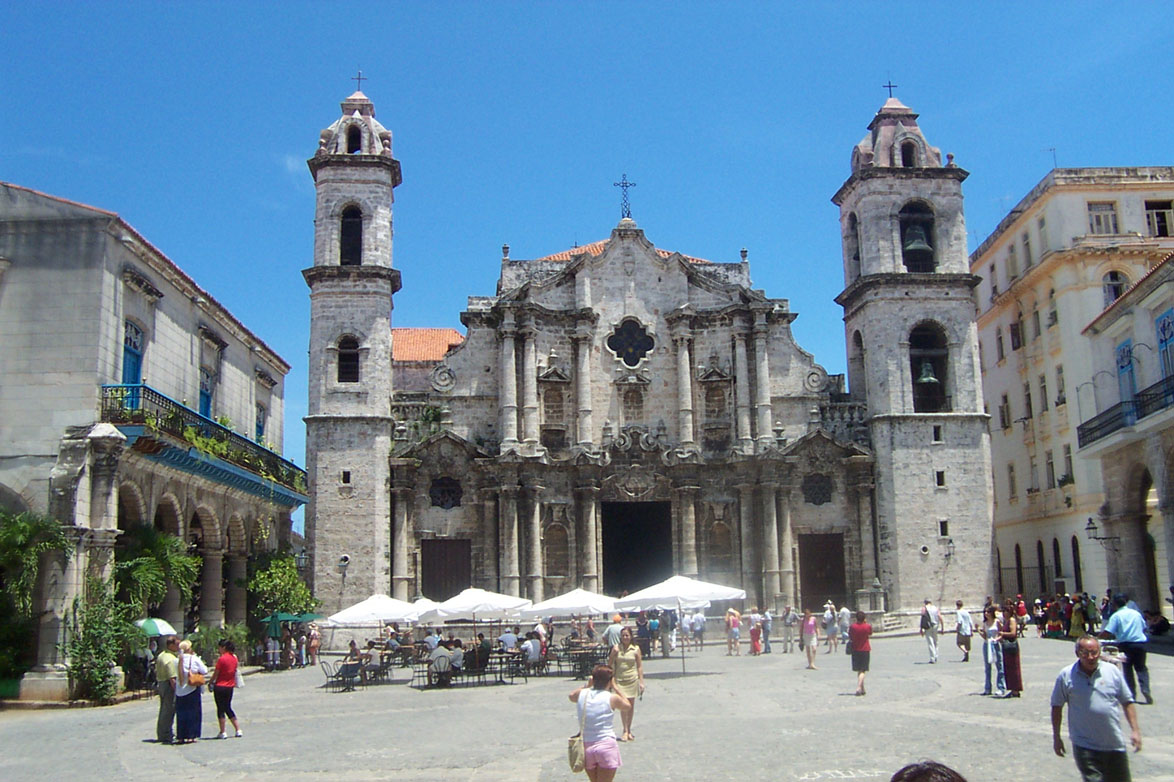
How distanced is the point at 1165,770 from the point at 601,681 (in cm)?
626

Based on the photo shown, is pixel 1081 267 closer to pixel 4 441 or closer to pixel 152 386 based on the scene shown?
pixel 152 386

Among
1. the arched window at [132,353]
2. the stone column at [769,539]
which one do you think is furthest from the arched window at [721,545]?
the arched window at [132,353]

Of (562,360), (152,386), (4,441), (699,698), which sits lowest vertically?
(699,698)

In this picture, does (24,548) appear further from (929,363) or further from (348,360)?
(929,363)

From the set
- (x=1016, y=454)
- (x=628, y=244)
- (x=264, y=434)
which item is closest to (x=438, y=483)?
(x=264, y=434)

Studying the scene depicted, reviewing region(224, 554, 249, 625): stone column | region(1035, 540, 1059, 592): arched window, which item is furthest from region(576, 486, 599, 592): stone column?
region(1035, 540, 1059, 592): arched window

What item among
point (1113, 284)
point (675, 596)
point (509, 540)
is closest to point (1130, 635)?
point (675, 596)

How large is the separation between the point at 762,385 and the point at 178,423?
68.1 ft

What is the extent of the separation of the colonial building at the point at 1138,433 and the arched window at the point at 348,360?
22469mm

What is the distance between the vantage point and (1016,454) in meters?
43.9

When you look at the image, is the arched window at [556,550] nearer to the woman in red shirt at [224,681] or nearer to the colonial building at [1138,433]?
the colonial building at [1138,433]

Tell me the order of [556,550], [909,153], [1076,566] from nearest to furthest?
[556,550]
[1076,566]
[909,153]

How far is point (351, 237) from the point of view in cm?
3866

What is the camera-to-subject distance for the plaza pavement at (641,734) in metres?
12.5
